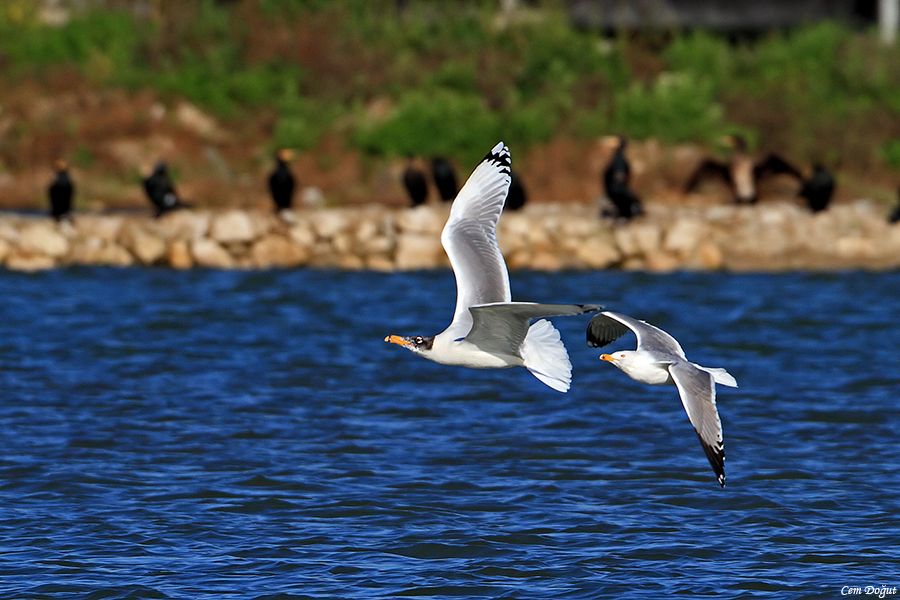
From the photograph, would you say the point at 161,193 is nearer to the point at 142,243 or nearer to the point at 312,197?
the point at 142,243

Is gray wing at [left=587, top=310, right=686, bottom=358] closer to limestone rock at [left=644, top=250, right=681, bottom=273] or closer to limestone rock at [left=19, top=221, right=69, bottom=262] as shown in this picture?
limestone rock at [left=644, top=250, right=681, bottom=273]

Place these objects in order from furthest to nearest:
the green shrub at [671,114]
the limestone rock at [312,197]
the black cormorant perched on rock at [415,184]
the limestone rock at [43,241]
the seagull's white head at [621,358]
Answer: the green shrub at [671,114] → the limestone rock at [312,197] → the black cormorant perched on rock at [415,184] → the limestone rock at [43,241] → the seagull's white head at [621,358]

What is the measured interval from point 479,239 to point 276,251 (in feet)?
55.7

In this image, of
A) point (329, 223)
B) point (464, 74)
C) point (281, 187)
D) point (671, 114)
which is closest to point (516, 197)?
point (329, 223)

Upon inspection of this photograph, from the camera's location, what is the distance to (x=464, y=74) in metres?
37.8

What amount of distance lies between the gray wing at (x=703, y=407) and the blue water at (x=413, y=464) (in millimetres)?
1064

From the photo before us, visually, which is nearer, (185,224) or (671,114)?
(185,224)

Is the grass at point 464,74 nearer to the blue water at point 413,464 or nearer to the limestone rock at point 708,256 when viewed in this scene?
the limestone rock at point 708,256

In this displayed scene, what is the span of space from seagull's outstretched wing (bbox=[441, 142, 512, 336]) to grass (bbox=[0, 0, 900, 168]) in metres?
22.6

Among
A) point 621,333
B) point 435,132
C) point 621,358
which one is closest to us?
point 621,358

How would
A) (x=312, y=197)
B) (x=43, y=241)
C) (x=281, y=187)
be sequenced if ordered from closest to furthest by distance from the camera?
(x=43, y=241)
(x=281, y=187)
(x=312, y=197)

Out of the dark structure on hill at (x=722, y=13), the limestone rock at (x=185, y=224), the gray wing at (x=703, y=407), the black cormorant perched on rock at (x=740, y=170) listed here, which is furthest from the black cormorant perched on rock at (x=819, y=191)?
the gray wing at (x=703, y=407)

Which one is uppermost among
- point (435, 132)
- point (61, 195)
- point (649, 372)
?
point (435, 132)

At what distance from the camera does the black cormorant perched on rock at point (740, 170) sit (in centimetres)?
3219
